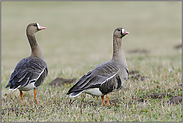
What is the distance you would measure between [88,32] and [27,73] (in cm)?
2247

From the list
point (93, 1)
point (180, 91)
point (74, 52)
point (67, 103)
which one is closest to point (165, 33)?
point (74, 52)

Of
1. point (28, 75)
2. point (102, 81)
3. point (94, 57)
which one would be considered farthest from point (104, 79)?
point (94, 57)

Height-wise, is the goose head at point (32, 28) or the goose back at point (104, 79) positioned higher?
the goose head at point (32, 28)

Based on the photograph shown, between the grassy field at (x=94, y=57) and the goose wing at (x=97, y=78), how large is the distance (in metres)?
0.54

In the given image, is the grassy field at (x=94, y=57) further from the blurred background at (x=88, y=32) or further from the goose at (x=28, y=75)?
the goose at (x=28, y=75)

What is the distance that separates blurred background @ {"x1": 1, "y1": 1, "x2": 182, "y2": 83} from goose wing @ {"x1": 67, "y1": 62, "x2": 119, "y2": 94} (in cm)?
897

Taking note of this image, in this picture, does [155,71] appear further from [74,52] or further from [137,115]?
[74,52]

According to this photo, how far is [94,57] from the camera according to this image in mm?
14891

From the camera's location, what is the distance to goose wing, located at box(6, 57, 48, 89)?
618 centimetres

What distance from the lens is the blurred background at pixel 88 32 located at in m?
18.7

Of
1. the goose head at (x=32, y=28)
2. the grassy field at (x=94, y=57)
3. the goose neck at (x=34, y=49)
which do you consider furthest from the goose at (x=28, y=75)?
the goose head at (x=32, y=28)

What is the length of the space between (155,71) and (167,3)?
39112 mm

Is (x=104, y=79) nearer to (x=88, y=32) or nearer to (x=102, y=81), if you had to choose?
(x=102, y=81)

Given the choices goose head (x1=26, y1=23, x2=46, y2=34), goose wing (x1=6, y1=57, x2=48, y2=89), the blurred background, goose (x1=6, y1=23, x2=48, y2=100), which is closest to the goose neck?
goose head (x1=26, y1=23, x2=46, y2=34)
